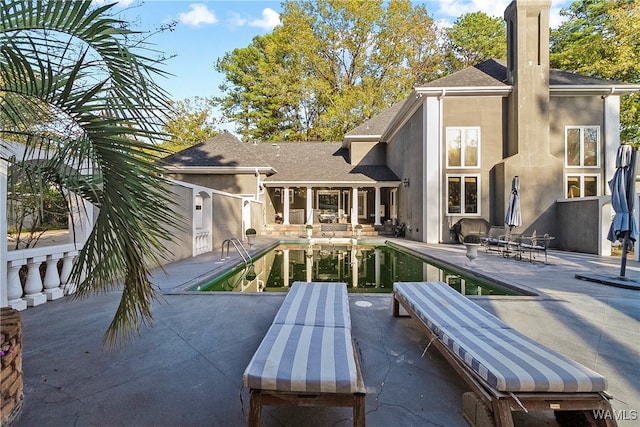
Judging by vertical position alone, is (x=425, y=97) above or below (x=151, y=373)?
above

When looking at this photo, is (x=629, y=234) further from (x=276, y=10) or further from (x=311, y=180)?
(x=276, y=10)

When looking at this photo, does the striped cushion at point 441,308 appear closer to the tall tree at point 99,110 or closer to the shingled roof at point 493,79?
the tall tree at point 99,110

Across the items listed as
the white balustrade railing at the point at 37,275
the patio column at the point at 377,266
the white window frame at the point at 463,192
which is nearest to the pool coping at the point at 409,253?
the patio column at the point at 377,266

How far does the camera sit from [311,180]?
61.8 feet

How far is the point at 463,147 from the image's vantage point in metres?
13.2

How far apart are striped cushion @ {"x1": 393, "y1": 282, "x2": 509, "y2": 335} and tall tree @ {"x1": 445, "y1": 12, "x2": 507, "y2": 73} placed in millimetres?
30586

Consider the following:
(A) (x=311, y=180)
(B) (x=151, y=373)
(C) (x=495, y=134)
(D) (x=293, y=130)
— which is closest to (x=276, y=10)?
(D) (x=293, y=130)

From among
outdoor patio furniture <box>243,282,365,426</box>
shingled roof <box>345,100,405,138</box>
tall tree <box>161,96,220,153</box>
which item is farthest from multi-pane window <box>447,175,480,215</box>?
tall tree <box>161,96,220,153</box>

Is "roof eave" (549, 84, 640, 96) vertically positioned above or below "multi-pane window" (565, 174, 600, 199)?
above

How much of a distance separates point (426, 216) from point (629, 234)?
7.36m

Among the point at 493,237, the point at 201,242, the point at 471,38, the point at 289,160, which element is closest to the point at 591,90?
the point at 493,237

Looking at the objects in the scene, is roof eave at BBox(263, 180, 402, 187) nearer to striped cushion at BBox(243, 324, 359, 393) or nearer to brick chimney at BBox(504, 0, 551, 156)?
brick chimney at BBox(504, 0, 551, 156)

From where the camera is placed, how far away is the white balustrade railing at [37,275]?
4.24 metres

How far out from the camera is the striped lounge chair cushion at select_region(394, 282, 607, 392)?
1892 mm
